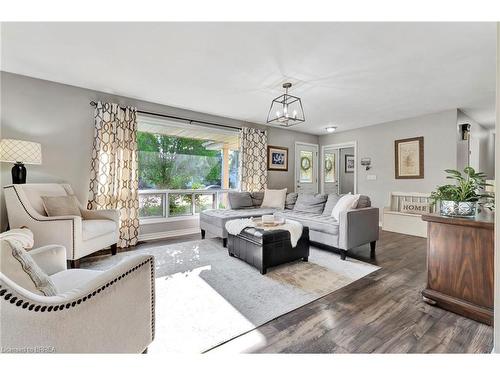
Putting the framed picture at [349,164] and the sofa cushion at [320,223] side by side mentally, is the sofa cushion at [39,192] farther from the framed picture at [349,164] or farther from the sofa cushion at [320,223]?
the framed picture at [349,164]

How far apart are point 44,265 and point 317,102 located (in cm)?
391

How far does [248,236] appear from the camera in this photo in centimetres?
265

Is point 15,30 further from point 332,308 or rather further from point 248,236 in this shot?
point 332,308

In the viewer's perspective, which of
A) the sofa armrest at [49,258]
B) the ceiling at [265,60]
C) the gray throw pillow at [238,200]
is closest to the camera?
the sofa armrest at [49,258]

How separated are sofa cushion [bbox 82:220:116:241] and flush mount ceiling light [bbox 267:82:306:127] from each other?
99.1 inches

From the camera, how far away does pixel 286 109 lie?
300 cm

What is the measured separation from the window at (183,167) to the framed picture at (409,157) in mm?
3501

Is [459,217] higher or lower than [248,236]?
higher

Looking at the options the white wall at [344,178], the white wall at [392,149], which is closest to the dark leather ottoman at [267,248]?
the white wall at [392,149]

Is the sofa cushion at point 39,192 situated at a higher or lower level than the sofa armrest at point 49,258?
higher

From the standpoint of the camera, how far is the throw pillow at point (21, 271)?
82 centimetres

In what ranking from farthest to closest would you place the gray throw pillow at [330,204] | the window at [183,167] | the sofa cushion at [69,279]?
1. the window at [183,167]
2. the gray throw pillow at [330,204]
3. the sofa cushion at [69,279]

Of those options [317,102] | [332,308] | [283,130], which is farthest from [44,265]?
[283,130]

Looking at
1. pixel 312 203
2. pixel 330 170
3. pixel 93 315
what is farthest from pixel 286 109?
pixel 330 170
